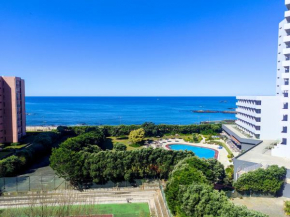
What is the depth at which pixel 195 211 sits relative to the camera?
1345 cm

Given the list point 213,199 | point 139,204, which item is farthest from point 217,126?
point 213,199

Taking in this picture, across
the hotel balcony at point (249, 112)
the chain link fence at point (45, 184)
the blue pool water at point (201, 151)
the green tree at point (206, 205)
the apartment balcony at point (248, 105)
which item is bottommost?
the blue pool water at point (201, 151)

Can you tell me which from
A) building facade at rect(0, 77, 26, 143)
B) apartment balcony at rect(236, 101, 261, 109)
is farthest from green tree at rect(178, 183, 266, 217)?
building facade at rect(0, 77, 26, 143)

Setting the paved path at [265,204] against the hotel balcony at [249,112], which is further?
the hotel balcony at [249,112]

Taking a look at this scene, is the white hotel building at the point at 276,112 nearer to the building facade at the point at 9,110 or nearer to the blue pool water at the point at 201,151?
the blue pool water at the point at 201,151

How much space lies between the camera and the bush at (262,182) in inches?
778

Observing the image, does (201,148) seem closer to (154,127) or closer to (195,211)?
(154,127)

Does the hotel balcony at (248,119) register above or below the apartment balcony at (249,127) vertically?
above

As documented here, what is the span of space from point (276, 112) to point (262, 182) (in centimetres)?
2130

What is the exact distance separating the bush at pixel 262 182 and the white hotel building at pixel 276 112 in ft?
28.9

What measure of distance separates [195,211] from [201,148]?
3008 centimetres

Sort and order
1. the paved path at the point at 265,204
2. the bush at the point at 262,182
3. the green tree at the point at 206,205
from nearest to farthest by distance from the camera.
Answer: the green tree at the point at 206,205 → the paved path at the point at 265,204 → the bush at the point at 262,182

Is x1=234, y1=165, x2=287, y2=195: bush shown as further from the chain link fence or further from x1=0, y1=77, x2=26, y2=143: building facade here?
x1=0, y1=77, x2=26, y2=143: building facade

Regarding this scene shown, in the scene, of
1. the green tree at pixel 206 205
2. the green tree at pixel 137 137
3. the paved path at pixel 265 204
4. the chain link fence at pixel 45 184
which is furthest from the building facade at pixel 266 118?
the green tree at pixel 206 205
